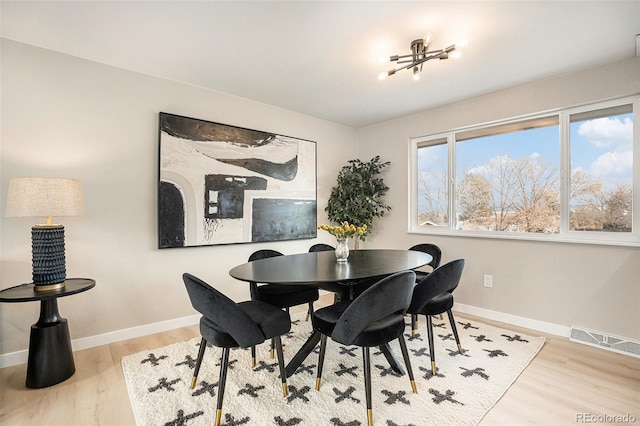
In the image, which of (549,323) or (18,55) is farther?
(549,323)

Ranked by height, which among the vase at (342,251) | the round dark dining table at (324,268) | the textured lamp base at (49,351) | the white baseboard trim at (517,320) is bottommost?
the white baseboard trim at (517,320)

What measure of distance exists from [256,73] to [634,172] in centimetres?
349

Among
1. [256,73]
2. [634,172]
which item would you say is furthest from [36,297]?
[634,172]

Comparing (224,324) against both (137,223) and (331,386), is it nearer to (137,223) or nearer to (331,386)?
(331,386)

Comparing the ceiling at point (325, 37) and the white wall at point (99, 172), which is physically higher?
the ceiling at point (325, 37)

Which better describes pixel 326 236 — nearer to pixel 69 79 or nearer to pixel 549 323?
pixel 549 323

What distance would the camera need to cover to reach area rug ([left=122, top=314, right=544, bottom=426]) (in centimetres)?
171

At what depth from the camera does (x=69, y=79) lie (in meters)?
2.49

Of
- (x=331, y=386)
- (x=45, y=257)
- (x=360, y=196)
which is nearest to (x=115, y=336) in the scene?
(x=45, y=257)

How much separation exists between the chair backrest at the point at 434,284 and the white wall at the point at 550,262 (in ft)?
4.82

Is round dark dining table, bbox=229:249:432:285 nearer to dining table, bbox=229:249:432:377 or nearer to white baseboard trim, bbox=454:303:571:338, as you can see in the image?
dining table, bbox=229:249:432:377

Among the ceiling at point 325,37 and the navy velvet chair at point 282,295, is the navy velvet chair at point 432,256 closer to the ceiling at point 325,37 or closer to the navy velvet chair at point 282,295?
the navy velvet chair at point 282,295

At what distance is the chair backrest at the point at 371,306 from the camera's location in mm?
1595

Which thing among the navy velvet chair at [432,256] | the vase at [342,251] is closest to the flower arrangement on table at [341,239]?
the vase at [342,251]
